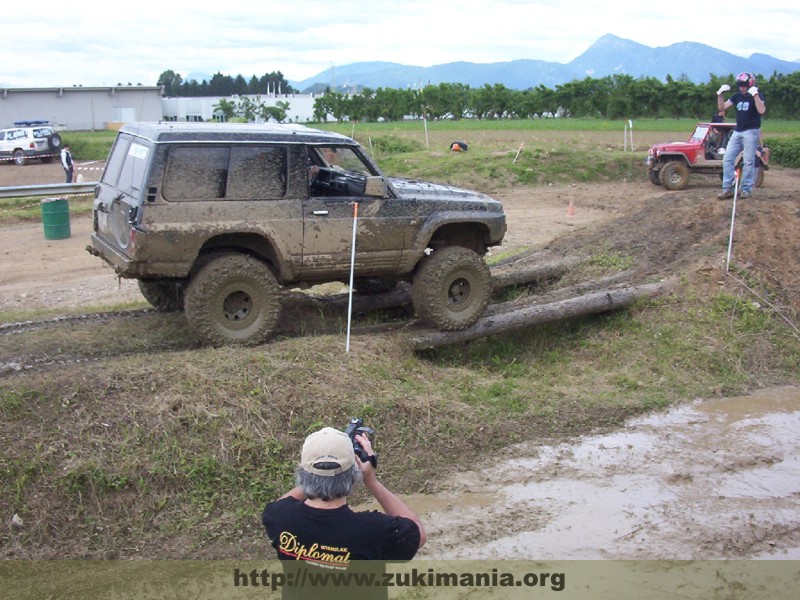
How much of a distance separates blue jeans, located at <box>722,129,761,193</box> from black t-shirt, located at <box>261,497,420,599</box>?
12271 millimetres

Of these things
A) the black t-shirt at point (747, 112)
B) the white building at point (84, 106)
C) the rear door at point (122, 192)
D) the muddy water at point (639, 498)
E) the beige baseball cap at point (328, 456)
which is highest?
the white building at point (84, 106)

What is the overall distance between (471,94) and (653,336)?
1809 inches

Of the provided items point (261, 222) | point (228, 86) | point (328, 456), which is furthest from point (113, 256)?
point (228, 86)

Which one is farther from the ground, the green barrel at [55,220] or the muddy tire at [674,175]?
the muddy tire at [674,175]

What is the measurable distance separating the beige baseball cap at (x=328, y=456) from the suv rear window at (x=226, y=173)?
17.2ft

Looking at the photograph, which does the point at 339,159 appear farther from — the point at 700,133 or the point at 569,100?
the point at 569,100

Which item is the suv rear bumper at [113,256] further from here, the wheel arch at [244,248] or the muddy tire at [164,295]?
the muddy tire at [164,295]

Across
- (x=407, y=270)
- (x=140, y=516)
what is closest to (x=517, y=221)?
(x=407, y=270)

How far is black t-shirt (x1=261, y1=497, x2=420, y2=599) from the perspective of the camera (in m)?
3.43

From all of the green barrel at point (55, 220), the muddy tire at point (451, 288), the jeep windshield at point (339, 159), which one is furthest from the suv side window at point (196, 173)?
the green barrel at point (55, 220)

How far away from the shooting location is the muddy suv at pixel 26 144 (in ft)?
126

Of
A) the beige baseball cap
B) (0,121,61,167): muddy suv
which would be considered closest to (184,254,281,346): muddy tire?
the beige baseball cap

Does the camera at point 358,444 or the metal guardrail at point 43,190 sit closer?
the camera at point 358,444

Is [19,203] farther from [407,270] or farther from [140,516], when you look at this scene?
[140,516]
